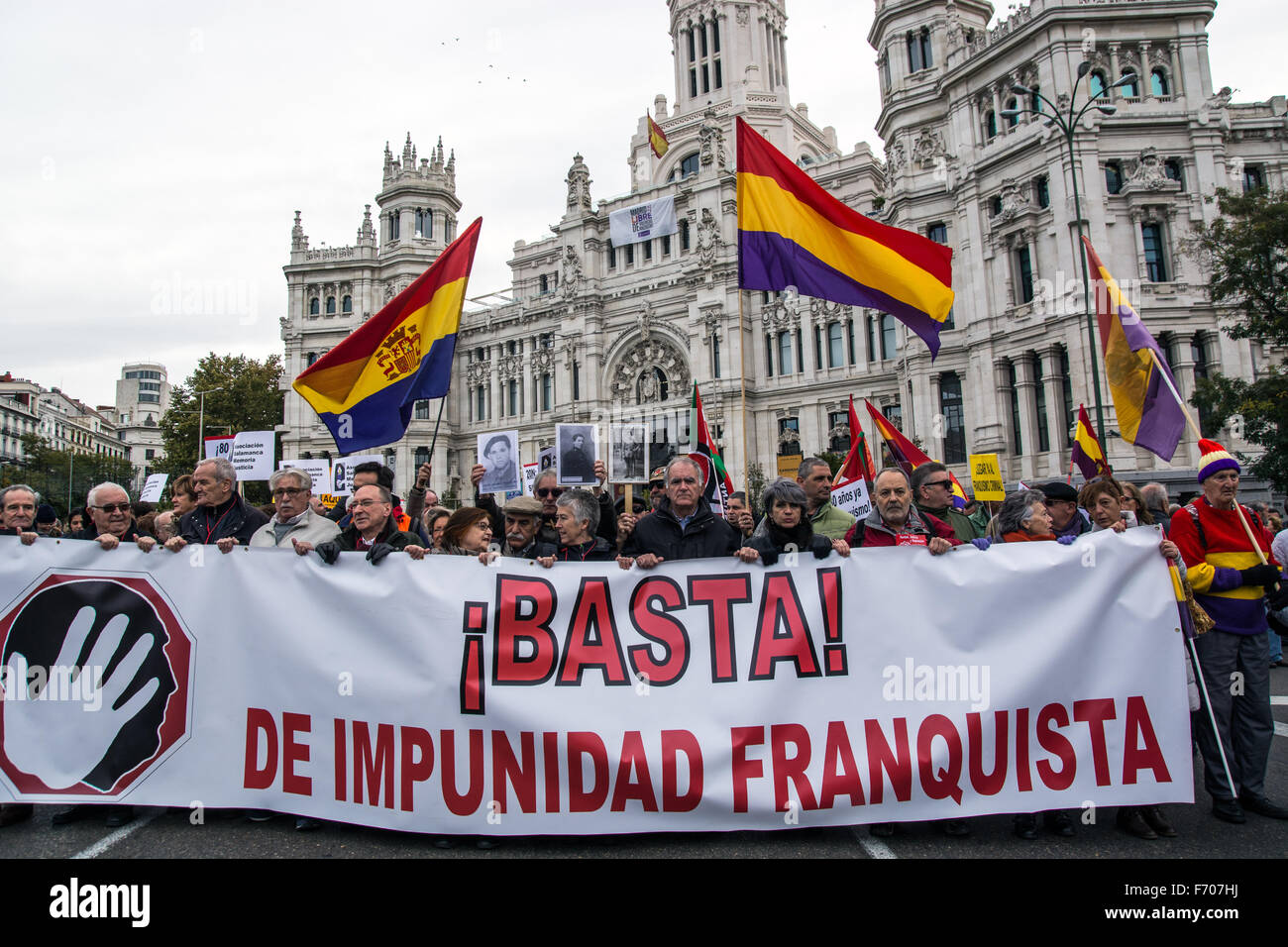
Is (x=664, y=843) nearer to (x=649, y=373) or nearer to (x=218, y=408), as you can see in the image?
→ (x=649, y=373)

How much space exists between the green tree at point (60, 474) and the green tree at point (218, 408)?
483cm

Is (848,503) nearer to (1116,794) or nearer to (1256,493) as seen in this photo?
(1116,794)

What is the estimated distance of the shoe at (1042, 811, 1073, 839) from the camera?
4364mm

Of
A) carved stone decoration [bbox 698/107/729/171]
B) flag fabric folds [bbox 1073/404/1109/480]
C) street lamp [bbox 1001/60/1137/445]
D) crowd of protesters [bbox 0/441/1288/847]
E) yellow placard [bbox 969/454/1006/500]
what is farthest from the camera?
carved stone decoration [bbox 698/107/729/171]

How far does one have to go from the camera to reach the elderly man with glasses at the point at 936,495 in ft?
18.2

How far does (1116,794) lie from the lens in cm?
428

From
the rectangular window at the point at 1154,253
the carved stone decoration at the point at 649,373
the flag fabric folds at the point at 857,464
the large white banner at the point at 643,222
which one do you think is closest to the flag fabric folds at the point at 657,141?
the large white banner at the point at 643,222

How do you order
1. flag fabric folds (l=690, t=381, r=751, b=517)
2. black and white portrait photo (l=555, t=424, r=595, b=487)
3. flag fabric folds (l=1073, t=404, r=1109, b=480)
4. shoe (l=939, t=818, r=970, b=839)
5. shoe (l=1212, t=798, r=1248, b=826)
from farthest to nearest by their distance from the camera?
flag fabric folds (l=1073, t=404, r=1109, b=480) < flag fabric folds (l=690, t=381, r=751, b=517) < black and white portrait photo (l=555, t=424, r=595, b=487) < shoe (l=1212, t=798, r=1248, b=826) < shoe (l=939, t=818, r=970, b=839)

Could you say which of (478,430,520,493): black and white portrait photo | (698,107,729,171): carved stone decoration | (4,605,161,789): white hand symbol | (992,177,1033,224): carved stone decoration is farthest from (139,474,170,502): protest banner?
(698,107,729,171): carved stone decoration

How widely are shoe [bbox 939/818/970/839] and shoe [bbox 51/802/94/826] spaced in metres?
5.19

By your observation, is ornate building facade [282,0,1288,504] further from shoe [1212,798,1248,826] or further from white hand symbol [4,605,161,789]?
white hand symbol [4,605,161,789]

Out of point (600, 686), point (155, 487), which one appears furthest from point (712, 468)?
point (155, 487)
